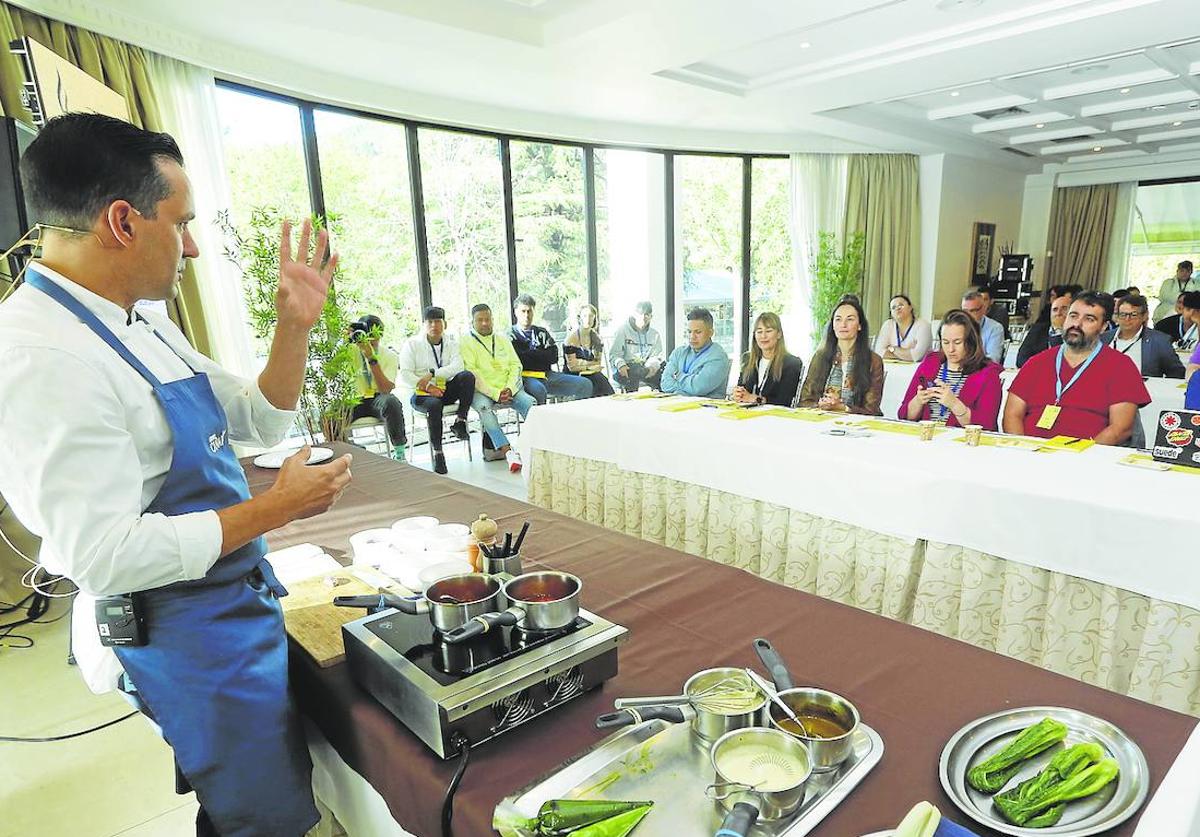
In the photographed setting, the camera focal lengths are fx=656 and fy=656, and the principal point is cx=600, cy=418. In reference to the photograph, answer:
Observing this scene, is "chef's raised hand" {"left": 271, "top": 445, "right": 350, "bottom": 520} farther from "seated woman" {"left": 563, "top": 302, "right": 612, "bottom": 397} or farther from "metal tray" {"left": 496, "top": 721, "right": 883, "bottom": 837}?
"seated woman" {"left": 563, "top": 302, "right": 612, "bottom": 397}

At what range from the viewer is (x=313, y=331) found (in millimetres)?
4145

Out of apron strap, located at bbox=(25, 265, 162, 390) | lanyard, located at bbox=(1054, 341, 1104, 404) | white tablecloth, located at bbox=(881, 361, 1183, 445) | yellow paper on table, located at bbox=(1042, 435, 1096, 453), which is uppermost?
apron strap, located at bbox=(25, 265, 162, 390)

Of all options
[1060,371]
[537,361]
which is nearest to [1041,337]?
[1060,371]

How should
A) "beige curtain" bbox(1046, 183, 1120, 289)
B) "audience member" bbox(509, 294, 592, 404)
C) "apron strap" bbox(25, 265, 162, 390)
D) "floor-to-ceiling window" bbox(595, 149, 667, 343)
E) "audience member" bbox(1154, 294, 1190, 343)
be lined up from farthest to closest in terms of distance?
"beige curtain" bbox(1046, 183, 1120, 289)
"floor-to-ceiling window" bbox(595, 149, 667, 343)
"audience member" bbox(1154, 294, 1190, 343)
"audience member" bbox(509, 294, 592, 404)
"apron strap" bbox(25, 265, 162, 390)

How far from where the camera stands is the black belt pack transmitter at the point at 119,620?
3.07 feet

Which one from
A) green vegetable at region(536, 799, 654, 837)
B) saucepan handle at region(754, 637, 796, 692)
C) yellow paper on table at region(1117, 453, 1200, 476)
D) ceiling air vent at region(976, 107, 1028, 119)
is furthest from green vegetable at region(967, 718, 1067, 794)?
ceiling air vent at region(976, 107, 1028, 119)

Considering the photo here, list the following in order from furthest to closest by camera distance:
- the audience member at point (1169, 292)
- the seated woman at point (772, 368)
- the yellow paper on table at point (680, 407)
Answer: the audience member at point (1169, 292) < the seated woman at point (772, 368) < the yellow paper on table at point (680, 407)

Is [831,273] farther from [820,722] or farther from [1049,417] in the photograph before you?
[820,722]

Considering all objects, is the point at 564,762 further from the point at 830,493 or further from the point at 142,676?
the point at 830,493

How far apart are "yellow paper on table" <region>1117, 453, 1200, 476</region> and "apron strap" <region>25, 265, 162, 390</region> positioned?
262 centimetres

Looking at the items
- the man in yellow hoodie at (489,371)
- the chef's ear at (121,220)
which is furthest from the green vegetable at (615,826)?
the man in yellow hoodie at (489,371)

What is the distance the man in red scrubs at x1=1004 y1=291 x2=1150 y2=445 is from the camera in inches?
102

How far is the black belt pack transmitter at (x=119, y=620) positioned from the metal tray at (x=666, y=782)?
591 mm

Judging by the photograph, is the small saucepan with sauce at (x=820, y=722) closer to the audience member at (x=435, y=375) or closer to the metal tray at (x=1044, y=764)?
the metal tray at (x=1044, y=764)
